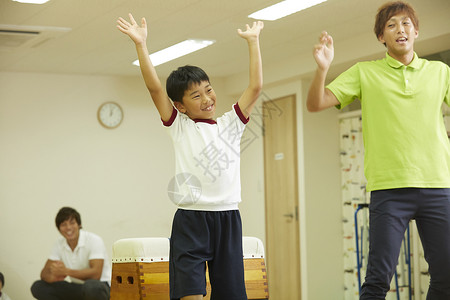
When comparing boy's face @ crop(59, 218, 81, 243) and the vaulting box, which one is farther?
boy's face @ crop(59, 218, 81, 243)

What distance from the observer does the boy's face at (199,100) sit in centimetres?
232

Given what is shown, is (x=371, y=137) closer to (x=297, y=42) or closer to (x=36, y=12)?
(x=36, y=12)

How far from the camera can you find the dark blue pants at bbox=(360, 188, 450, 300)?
83.0 inches

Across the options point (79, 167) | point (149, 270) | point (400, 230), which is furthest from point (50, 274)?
point (400, 230)

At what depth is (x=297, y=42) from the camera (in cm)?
561

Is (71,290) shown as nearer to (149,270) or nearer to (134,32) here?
(149,270)

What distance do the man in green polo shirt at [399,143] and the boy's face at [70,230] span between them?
373 centimetres

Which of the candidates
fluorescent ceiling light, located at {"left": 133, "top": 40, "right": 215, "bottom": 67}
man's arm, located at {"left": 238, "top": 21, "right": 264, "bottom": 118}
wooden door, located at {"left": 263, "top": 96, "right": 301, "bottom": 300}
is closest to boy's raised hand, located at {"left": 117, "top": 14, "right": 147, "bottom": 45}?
man's arm, located at {"left": 238, "top": 21, "right": 264, "bottom": 118}

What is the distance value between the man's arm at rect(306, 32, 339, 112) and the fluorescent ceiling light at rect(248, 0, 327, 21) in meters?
2.32

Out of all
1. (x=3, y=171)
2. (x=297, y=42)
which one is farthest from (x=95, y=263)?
(x=297, y=42)

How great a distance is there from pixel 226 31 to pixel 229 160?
313 centimetres

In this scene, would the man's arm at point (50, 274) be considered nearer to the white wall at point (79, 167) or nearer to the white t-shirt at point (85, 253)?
the white t-shirt at point (85, 253)

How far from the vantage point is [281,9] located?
460 cm

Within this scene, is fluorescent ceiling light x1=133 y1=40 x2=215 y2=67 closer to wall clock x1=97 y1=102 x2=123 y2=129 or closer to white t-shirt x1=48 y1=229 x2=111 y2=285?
wall clock x1=97 y1=102 x2=123 y2=129
